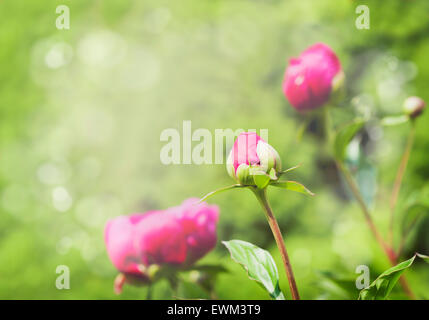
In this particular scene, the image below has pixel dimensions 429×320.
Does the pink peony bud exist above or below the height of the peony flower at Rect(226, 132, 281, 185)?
above

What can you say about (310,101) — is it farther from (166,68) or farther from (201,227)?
(166,68)

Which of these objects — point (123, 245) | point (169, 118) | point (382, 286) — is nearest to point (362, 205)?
point (382, 286)

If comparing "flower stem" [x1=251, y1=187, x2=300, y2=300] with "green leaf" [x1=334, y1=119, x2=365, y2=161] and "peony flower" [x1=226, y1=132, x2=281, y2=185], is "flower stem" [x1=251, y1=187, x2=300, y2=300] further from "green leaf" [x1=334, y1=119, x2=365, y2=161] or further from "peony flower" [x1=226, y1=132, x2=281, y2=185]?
"green leaf" [x1=334, y1=119, x2=365, y2=161]

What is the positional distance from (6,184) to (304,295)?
0.65 metres

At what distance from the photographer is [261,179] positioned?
0.27 metres

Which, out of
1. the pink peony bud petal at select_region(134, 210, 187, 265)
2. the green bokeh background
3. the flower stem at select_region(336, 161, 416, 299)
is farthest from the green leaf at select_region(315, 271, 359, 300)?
the green bokeh background

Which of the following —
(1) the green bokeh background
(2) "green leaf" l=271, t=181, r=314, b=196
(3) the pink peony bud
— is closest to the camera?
(2) "green leaf" l=271, t=181, r=314, b=196

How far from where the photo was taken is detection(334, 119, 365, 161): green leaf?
0.39m

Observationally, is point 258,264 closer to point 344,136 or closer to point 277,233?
point 277,233

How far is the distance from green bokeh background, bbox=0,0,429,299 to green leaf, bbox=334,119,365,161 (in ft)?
1.30

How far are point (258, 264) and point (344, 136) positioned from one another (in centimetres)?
16

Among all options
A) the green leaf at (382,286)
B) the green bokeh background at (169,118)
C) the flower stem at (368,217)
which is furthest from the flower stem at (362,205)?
the green bokeh background at (169,118)

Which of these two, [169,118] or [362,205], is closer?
[362,205]

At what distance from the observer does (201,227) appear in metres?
0.37
